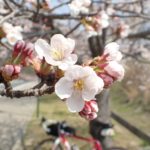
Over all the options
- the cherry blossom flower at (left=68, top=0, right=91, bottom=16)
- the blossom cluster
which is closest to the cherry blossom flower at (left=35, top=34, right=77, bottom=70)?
the blossom cluster

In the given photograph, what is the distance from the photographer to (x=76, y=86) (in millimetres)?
1188

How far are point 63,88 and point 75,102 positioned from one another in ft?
0.16

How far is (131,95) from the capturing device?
1255 centimetres

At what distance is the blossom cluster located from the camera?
116cm

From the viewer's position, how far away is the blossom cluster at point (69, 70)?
116 centimetres

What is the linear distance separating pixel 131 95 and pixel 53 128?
6.55 m

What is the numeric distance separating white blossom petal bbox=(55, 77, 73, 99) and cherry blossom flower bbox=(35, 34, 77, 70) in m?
0.03

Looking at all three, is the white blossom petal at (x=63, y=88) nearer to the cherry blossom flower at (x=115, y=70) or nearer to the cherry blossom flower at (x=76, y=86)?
the cherry blossom flower at (x=76, y=86)

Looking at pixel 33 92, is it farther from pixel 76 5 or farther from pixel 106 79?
pixel 76 5

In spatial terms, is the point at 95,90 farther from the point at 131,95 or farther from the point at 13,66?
the point at 131,95

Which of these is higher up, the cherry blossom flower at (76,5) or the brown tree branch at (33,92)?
the brown tree branch at (33,92)

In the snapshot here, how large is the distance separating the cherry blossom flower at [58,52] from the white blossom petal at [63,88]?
0.03m

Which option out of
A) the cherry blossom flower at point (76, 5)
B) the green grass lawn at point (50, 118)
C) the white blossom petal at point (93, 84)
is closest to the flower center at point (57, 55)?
the white blossom petal at point (93, 84)

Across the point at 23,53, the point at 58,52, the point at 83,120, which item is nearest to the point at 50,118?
the point at 83,120
